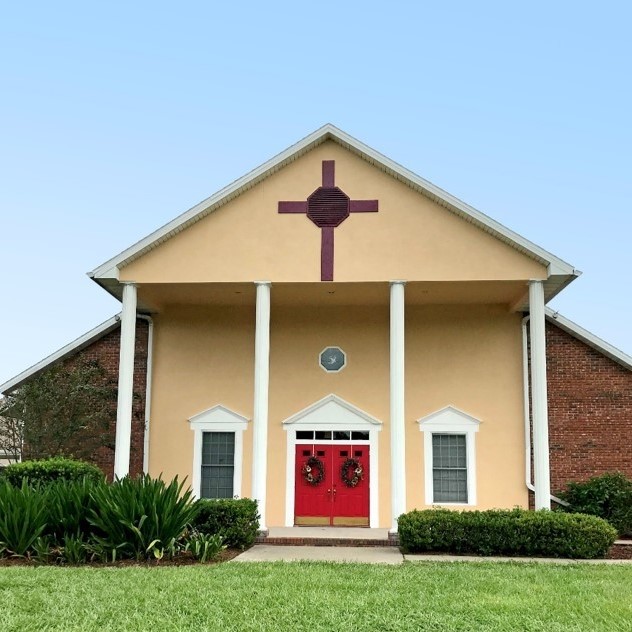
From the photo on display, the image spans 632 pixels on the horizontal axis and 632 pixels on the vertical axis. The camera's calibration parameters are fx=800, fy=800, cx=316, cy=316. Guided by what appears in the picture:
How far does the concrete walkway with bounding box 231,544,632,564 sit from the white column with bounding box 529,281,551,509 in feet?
9.42

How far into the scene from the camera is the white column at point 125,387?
60.9 ft

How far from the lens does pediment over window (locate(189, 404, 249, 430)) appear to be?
71.3ft

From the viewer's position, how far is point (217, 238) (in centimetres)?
1923

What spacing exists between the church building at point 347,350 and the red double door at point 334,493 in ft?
0.12

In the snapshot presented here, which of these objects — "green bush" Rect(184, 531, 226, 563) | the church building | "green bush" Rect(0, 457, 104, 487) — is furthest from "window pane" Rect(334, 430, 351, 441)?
"green bush" Rect(184, 531, 226, 563)

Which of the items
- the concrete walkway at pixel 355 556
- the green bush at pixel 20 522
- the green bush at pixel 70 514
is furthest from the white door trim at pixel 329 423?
the green bush at pixel 20 522

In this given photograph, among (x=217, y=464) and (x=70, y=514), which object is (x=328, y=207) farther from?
(x=70, y=514)

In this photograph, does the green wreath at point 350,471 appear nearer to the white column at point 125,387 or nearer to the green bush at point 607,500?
the green bush at point 607,500

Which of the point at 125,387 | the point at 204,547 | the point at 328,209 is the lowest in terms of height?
the point at 204,547

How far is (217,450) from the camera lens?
71.5 feet

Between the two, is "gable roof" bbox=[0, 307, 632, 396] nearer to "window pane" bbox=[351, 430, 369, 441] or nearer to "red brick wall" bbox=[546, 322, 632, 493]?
"red brick wall" bbox=[546, 322, 632, 493]

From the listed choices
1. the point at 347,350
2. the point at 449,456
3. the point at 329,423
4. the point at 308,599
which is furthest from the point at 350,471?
the point at 308,599

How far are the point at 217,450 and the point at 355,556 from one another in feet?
25.5

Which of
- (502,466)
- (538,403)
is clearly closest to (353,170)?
(538,403)
